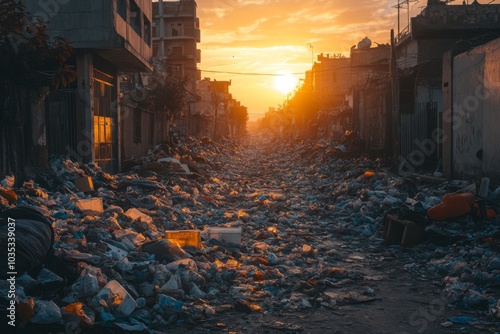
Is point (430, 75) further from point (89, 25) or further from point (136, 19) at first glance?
point (136, 19)

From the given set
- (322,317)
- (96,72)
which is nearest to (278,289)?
(322,317)

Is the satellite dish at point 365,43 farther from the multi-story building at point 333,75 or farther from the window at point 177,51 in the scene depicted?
the window at point 177,51

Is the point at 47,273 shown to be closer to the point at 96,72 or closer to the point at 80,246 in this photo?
the point at 80,246

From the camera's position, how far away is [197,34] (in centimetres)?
4906

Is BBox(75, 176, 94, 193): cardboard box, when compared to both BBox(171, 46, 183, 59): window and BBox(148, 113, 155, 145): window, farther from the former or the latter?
BBox(171, 46, 183, 59): window

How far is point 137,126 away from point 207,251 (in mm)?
13525

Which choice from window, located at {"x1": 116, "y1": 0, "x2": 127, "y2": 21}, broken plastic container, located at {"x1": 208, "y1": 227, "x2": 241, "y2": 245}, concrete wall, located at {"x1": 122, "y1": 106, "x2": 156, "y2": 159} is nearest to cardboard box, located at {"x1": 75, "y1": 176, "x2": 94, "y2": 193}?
broken plastic container, located at {"x1": 208, "y1": 227, "x2": 241, "y2": 245}

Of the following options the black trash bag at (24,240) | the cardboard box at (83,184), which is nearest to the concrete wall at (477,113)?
the black trash bag at (24,240)

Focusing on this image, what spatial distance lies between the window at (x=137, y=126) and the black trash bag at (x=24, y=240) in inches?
551

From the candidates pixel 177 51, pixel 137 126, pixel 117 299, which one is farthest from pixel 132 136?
pixel 177 51

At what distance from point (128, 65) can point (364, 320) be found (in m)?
13.6

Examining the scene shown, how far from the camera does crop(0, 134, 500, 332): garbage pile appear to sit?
4324 mm

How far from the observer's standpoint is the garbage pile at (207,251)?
14.2ft

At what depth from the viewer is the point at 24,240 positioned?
4289 millimetres
